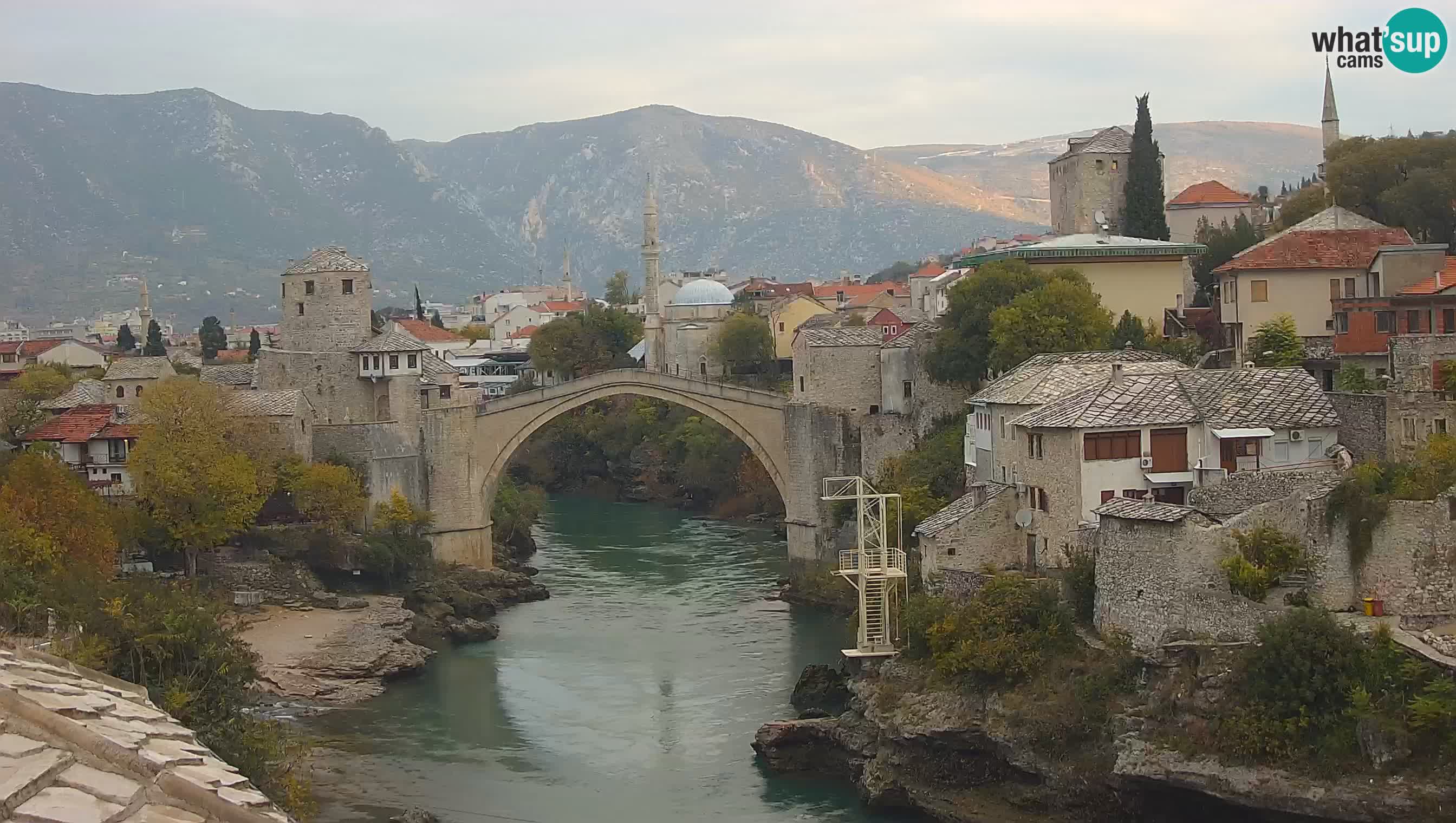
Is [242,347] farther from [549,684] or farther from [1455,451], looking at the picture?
[1455,451]

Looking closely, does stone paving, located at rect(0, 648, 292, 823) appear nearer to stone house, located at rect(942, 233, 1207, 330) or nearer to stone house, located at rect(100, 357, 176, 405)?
stone house, located at rect(942, 233, 1207, 330)

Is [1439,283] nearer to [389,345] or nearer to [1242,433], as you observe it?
[1242,433]

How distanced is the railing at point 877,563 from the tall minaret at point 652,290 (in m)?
41.5

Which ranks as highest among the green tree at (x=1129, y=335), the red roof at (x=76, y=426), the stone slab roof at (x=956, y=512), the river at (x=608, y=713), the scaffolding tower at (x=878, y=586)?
the green tree at (x=1129, y=335)

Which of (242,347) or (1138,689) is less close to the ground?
(242,347)

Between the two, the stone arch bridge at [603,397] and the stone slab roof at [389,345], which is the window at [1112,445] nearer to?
the stone arch bridge at [603,397]

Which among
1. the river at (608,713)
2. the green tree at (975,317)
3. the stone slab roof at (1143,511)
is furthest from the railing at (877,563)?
the green tree at (975,317)

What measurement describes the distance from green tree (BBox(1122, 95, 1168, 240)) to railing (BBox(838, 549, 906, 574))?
21623 millimetres

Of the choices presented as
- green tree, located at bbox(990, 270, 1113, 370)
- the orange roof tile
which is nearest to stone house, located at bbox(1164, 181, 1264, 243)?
green tree, located at bbox(990, 270, 1113, 370)

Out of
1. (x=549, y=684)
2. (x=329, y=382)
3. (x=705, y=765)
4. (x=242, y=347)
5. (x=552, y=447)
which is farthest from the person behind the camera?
(x=242, y=347)

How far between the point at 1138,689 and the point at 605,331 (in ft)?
197

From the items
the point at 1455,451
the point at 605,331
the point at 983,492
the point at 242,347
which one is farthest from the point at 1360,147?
the point at 242,347

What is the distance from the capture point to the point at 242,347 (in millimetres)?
100625

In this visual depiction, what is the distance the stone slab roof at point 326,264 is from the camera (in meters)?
53.8
